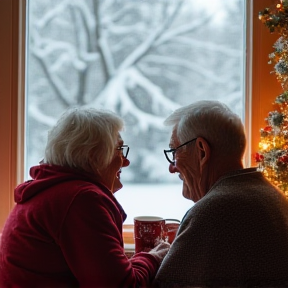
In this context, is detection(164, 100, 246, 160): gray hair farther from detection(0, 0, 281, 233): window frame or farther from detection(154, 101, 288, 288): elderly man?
detection(0, 0, 281, 233): window frame

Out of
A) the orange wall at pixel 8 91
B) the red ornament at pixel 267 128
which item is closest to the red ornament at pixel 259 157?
the red ornament at pixel 267 128

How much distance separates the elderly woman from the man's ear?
0.95ft

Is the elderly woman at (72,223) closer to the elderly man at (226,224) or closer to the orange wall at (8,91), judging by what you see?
the elderly man at (226,224)

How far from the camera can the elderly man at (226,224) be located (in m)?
1.30

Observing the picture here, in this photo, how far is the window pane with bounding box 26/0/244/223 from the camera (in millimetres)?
2166

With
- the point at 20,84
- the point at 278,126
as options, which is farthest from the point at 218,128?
the point at 20,84

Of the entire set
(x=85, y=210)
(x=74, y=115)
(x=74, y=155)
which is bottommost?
(x=85, y=210)

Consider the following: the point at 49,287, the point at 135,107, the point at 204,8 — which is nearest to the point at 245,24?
the point at 204,8

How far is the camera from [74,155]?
4.80 feet

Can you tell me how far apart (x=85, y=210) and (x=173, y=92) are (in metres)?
1.01

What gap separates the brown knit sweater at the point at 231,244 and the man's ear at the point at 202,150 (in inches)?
5.5

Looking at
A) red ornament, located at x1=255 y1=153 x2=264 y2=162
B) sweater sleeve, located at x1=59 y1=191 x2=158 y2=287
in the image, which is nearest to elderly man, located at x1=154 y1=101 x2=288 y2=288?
sweater sleeve, located at x1=59 y1=191 x2=158 y2=287

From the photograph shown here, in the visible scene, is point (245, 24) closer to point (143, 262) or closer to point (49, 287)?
point (143, 262)

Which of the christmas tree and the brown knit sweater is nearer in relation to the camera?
the brown knit sweater
